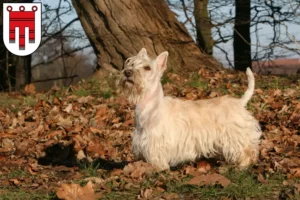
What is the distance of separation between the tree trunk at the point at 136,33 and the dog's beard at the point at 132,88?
5793 millimetres

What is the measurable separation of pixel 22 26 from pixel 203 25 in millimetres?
4030

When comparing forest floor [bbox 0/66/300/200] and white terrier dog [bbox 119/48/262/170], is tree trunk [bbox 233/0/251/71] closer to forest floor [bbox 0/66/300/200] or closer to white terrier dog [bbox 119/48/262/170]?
forest floor [bbox 0/66/300/200]

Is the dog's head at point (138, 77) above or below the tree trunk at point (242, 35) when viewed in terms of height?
below

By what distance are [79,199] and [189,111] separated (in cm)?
158

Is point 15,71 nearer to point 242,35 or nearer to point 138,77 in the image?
point 242,35

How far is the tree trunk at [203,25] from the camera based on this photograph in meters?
13.4

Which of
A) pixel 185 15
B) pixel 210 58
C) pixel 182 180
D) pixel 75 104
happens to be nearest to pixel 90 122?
pixel 75 104

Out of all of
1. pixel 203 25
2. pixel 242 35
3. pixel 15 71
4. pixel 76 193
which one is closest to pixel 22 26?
pixel 203 25

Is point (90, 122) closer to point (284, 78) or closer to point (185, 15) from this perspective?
point (284, 78)

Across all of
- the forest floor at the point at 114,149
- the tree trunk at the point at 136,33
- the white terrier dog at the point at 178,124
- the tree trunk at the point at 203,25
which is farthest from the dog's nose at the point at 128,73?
the tree trunk at the point at 203,25

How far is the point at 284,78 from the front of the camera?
10.8 meters

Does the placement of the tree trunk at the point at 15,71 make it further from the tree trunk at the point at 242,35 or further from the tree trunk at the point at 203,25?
the tree trunk at the point at 242,35

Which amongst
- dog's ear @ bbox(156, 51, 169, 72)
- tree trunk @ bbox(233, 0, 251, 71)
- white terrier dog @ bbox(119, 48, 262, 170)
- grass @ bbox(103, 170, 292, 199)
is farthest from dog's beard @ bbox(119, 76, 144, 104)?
tree trunk @ bbox(233, 0, 251, 71)

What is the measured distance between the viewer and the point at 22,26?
12602mm
